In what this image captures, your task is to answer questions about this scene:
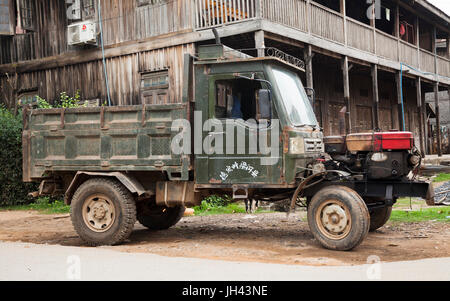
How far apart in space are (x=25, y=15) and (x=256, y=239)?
13.2 m

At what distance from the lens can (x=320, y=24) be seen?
13.8 m

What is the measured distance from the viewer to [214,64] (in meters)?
6.59

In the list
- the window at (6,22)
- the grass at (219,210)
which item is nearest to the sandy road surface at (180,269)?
the grass at (219,210)

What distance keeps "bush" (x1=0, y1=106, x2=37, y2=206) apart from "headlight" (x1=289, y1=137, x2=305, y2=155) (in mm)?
8493

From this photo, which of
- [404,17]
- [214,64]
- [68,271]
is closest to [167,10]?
[214,64]

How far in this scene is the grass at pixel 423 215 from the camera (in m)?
8.26

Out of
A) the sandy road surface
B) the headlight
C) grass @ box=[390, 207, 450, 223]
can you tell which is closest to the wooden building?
grass @ box=[390, 207, 450, 223]

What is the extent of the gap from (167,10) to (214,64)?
7.40 metres

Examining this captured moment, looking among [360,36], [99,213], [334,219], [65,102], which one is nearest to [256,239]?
[334,219]

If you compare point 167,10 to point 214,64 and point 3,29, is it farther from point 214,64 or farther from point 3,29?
point 214,64

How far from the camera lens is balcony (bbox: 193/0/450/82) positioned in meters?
11.8

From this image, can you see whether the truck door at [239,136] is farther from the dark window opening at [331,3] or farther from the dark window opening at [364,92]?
the dark window opening at [364,92]

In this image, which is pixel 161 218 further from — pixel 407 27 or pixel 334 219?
pixel 407 27

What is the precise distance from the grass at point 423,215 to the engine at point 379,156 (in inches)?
91.2
